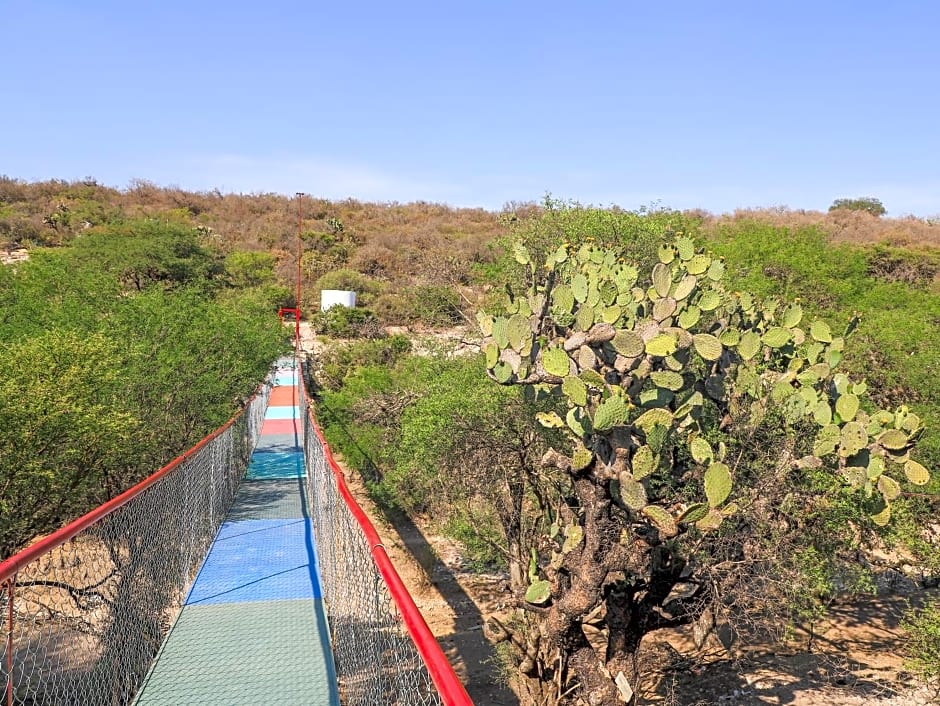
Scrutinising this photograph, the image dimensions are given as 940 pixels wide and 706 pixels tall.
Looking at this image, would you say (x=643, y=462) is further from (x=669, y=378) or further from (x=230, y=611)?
(x=230, y=611)

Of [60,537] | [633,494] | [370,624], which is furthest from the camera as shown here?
[633,494]

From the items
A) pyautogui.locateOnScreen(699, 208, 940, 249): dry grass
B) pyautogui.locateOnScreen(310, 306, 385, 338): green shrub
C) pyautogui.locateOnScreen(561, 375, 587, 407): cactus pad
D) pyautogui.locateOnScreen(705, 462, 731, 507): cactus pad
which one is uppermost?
pyautogui.locateOnScreen(699, 208, 940, 249): dry grass

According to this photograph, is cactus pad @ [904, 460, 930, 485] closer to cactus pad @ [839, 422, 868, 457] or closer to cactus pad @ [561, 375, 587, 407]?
cactus pad @ [839, 422, 868, 457]

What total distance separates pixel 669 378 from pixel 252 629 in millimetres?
3978

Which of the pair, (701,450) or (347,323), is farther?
(347,323)

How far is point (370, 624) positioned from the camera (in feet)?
13.1

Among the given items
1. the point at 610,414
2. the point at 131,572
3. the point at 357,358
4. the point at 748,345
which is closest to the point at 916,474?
the point at 748,345

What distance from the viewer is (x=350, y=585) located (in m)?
4.82

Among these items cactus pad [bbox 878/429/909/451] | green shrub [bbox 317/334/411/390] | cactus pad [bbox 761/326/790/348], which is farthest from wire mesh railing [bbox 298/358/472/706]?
green shrub [bbox 317/334/411/390]

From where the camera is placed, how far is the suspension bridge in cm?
343

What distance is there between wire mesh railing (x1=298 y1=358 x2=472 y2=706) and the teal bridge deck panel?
0.19m

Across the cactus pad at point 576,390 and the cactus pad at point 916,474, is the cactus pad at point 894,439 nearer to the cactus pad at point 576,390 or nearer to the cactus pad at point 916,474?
the cactus pad at point 916,474

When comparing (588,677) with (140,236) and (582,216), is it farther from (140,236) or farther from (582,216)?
(140,236)

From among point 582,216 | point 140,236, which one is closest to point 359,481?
point 582,216
